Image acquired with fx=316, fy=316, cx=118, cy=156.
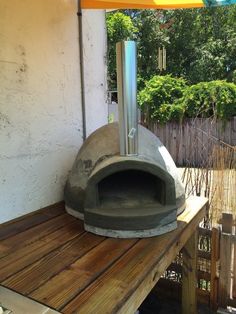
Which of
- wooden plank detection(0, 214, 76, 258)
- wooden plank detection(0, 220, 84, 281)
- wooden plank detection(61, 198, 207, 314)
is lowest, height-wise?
wooden plank detection(61, 198, 207, 314)

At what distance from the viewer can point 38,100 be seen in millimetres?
2031

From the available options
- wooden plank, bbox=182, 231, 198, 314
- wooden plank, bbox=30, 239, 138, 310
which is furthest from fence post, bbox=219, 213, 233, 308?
wooden plank, bbox=30, 239, 138, 310

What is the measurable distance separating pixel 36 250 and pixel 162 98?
782cm

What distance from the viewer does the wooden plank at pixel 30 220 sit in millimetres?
1776

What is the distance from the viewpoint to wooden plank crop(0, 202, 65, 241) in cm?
178

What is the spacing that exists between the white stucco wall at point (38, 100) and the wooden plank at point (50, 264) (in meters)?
0.52

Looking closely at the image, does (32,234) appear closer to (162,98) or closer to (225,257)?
(225,257)

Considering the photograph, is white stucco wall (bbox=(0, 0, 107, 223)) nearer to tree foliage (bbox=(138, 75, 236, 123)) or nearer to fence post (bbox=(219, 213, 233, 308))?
fence post (bbox=(219, 213, 233, 308))

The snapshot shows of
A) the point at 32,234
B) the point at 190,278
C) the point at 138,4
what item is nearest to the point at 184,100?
the point at 138,4

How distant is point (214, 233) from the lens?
241 cm

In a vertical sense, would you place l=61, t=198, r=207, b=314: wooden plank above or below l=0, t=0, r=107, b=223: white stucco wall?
below

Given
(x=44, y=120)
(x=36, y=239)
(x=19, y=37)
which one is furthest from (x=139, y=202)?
(x=19, y=37)

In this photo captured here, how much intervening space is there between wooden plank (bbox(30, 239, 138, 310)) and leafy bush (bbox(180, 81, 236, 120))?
6.70m

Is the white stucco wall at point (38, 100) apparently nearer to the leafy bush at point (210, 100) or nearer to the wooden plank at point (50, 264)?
the wooden plank at point (50, 264)
